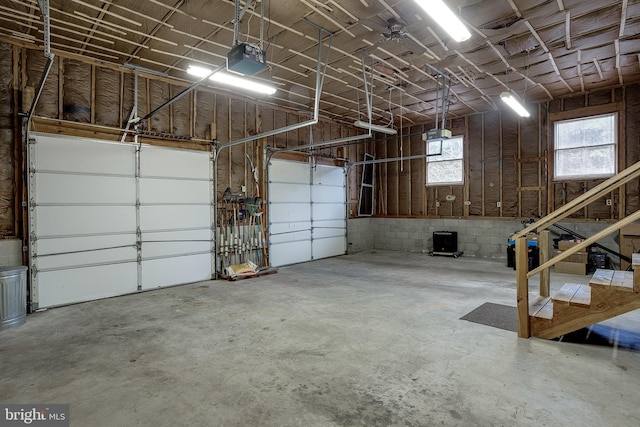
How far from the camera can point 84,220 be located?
5496 millimetres

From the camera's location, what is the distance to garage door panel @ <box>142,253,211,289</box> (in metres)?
6.20

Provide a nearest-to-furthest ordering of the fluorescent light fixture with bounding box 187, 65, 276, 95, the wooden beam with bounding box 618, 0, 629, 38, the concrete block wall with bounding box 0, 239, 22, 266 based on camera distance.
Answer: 1. the wooden beam with bounding box 618, 0, 629, 38
2. the fluorescent light fixture with bounding box 187, 65, 276, 95
3. the concrete block wall with bounding box 0, 239, 22, 266

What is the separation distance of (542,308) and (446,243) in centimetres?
588

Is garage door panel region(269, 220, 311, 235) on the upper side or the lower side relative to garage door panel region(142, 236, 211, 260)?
upper

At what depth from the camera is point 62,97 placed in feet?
17.7

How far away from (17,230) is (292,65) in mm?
5095

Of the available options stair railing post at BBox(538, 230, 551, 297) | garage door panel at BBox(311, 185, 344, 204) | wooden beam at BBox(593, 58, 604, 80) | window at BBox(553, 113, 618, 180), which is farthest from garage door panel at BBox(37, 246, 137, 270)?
window at BBox(553, 113, 618, 180)

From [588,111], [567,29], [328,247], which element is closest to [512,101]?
[567,29]

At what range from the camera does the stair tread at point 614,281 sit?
312 centimetres

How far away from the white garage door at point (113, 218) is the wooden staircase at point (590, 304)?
5.88 meters

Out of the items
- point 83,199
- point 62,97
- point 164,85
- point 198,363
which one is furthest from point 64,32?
point 198,363

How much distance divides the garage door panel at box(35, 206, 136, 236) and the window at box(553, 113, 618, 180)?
9.49m

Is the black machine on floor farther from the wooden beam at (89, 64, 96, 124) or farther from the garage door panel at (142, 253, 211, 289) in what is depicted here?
the wooden beam at (89, 64, 96, 124)

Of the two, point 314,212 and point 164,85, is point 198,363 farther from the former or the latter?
point 314,212
